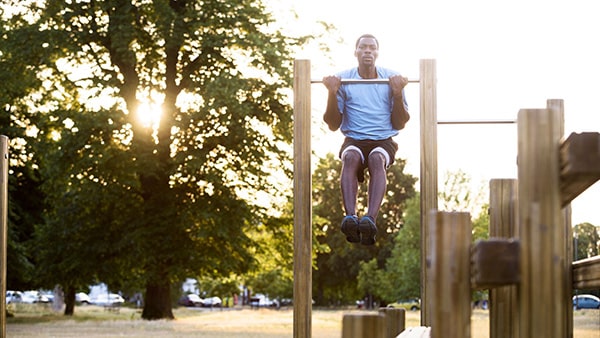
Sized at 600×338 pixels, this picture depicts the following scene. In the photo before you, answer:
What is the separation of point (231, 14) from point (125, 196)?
5.93m

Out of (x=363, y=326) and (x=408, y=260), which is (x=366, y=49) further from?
(x=408, y=260)

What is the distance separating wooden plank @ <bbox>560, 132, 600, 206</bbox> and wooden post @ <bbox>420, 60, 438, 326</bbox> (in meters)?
4.33

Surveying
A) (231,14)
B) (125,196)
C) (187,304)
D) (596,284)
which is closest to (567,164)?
(596,284)

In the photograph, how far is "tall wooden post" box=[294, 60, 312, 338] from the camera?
661 cm

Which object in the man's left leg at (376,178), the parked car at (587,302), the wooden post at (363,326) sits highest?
the man's left leg at (376,178)

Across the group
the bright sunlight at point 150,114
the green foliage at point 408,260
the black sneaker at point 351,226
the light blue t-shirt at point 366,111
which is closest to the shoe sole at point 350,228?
the black sneaker at point 351,226

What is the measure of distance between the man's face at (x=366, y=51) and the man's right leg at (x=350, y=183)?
63 cm

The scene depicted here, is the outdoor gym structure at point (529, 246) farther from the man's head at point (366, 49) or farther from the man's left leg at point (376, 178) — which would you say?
the man's head at point (366, 49)

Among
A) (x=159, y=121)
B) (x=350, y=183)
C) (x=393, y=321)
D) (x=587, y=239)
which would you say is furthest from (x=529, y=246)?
(x=587, y=239)

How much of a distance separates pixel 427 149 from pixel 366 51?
810 millimetres

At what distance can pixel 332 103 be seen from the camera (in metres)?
7.18

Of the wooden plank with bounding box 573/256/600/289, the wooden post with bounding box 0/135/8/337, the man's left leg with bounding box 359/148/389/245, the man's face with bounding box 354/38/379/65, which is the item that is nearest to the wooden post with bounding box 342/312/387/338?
the wooden plank with bounding box 573/256/600/289

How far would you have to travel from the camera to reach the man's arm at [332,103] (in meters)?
7.13

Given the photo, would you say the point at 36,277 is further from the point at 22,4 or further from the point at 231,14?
the point at 231,14
